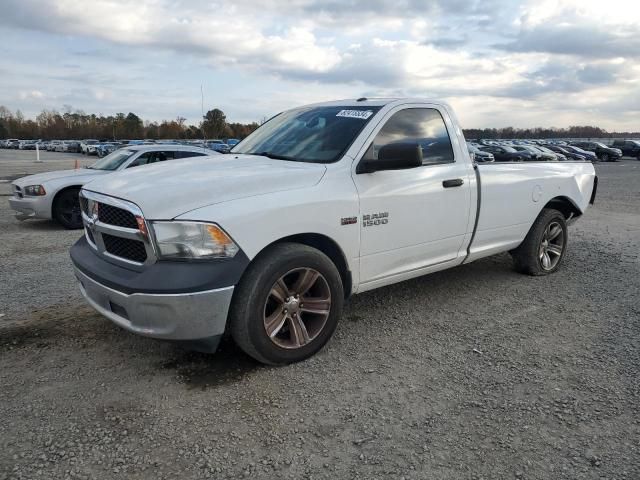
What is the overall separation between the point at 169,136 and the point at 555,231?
336 ft

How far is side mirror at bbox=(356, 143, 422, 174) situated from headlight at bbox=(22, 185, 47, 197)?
6940 mm

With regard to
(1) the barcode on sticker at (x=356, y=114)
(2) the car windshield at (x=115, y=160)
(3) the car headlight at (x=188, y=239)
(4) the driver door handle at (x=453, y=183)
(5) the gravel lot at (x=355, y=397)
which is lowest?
(5) the gravel lot at (x=355, y=397)

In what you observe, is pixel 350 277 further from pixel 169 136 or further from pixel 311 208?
pixel 169 136

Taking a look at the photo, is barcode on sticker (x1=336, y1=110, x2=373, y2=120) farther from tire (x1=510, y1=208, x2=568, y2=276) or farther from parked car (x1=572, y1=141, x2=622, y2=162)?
parked car (x1=572, y1=141, x2=622, y2=162)

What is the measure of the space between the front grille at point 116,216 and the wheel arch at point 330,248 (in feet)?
3.11

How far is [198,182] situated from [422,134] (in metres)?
2.08

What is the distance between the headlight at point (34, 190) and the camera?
328 inches

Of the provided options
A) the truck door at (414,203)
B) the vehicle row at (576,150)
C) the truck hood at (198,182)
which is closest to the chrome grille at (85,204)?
the truck hood at (198,182)

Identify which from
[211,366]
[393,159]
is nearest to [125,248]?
[211,366]

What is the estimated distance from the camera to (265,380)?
3203 millimetres

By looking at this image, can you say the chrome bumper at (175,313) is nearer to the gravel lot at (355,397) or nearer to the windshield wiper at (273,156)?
the gravel lot at (355,397)

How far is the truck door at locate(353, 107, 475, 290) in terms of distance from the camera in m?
3.71

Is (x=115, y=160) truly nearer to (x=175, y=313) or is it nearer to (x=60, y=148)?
(x=175, y=313)

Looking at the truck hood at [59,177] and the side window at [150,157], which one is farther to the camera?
the side window at [150,157]
